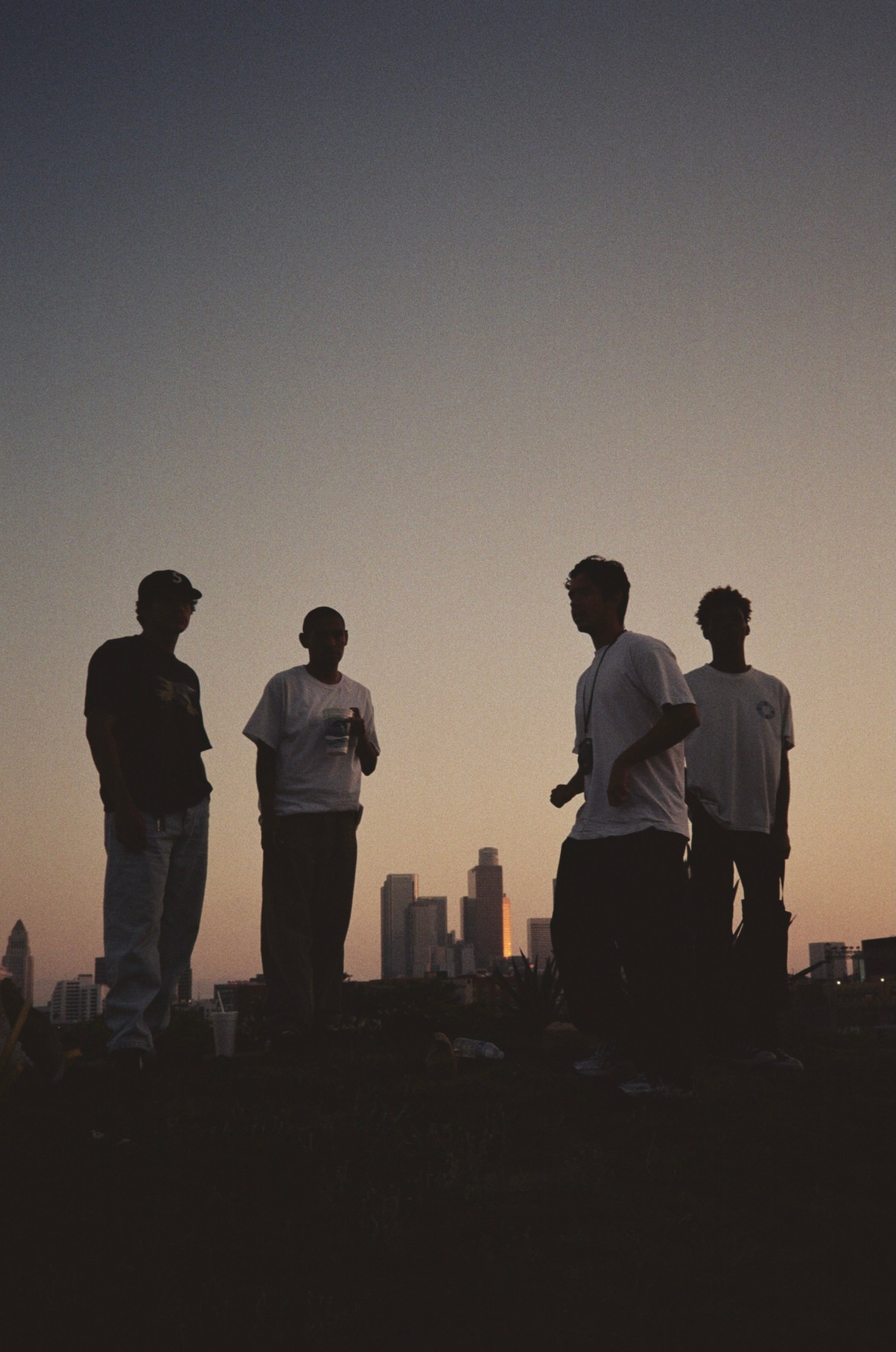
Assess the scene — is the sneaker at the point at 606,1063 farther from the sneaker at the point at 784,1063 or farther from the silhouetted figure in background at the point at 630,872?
the sneaker at the point at 784,1063

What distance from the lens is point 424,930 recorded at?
15912cm

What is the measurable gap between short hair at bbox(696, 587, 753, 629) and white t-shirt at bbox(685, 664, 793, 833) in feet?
0.98

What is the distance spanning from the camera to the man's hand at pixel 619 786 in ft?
13.1

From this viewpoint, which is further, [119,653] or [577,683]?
[119,653]

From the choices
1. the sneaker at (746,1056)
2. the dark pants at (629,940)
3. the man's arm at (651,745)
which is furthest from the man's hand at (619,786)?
the sneaker at (746,1056)

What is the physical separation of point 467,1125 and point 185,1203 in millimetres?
1041

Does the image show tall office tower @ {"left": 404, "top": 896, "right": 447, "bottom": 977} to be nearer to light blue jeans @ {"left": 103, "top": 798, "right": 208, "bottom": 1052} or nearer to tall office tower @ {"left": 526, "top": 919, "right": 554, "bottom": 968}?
tall office tower @ {"left": 526, "top": 919, "right": 554, "bottom": 968}

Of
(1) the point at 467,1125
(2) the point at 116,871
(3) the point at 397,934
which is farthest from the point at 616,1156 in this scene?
(3) the point at 397,934

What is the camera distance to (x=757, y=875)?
5090 millimetres

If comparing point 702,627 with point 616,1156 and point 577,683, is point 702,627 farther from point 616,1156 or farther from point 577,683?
point 616,1156

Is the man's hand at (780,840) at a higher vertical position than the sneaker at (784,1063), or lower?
higher

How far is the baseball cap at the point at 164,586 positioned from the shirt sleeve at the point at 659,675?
90.1 inches

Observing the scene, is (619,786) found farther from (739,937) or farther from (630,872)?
(739,937)

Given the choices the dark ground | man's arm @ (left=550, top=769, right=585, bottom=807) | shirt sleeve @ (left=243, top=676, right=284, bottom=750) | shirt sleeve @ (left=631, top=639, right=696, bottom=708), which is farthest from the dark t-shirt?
shirt sleeve @ (left=631, top=639, right=696, bottom=708)
